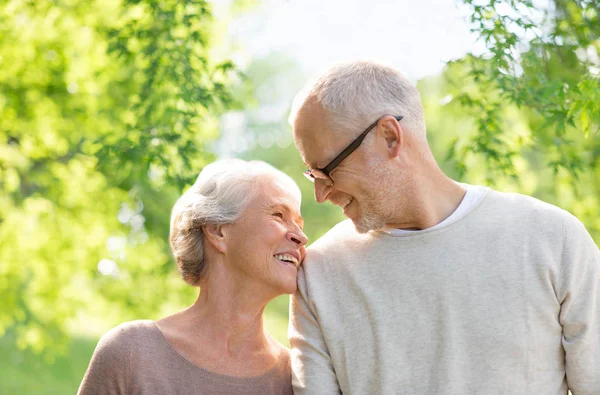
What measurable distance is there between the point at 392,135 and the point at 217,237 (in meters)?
0.73

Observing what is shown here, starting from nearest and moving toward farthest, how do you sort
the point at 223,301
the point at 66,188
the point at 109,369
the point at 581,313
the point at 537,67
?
the point at 581,313, the point at 109,369, the point at 223,301, the point at 537,67, the point at 66,188

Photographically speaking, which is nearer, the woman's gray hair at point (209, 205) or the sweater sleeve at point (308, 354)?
the sweater sleeve at point (308, 354)

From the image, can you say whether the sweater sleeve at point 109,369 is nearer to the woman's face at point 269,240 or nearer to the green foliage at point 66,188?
the woman's face at point 269,240

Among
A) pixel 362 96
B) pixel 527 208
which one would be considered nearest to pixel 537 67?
pixel 527 208

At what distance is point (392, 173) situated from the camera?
2.31 meters

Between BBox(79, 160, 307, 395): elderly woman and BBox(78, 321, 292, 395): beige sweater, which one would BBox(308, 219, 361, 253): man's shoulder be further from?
BBox(78, 321, 292, 395): beige sweater

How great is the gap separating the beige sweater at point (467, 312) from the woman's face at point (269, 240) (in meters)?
0.15

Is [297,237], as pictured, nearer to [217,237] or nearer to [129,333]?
[217,237]

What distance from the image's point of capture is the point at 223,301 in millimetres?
2652

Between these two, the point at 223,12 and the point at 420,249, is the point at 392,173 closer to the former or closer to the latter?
the point at 420,249

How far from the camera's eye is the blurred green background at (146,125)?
3822mm

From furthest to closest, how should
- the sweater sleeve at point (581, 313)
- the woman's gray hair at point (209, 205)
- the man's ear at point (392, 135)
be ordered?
the woman's gray hair at point (209, 205) → the man's ear at point (392, 135) → the sweater sleeve at point (581, 313)

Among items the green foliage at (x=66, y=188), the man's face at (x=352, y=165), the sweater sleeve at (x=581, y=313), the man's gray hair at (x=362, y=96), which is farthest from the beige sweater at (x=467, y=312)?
the green foliage at (x=66, y=188)

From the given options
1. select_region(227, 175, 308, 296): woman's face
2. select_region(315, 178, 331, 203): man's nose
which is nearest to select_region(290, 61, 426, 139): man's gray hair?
select_region(315, 178, 331, 203): man's nose
